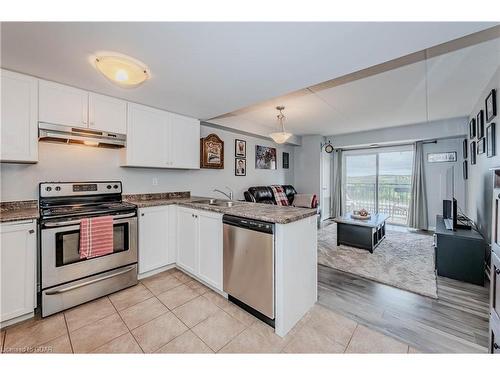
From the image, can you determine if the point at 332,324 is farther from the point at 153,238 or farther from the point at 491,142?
the point at 491,142

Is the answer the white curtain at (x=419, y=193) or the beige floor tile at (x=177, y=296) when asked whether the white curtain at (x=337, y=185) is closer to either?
the white curtain at (x=419, y=193)

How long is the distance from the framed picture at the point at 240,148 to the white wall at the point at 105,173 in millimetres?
90

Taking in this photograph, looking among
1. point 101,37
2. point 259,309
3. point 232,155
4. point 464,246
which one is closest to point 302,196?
point 232,155

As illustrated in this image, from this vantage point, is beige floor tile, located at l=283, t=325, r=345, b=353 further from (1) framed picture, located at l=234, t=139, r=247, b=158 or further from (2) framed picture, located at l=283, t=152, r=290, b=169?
(2) framed picture, located at l=283, t=152, r=290, b=169

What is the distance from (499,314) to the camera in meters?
1.22

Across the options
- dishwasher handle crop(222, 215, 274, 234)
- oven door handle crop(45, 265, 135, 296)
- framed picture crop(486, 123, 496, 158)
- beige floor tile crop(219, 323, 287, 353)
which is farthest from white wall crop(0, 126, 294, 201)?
framed picture crop(486, 123, 496, 158)

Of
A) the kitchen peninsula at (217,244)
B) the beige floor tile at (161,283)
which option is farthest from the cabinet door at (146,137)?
the beige floor tile at (161,283)

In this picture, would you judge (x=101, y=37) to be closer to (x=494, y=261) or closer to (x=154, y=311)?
(x=154, y=311)

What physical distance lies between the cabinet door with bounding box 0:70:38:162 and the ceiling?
0.12 meters

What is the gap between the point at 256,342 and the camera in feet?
5.31

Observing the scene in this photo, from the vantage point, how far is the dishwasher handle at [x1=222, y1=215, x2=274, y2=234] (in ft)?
5.59

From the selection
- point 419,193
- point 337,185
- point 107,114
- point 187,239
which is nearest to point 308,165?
point 337,185

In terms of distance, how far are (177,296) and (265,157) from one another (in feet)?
12.7
